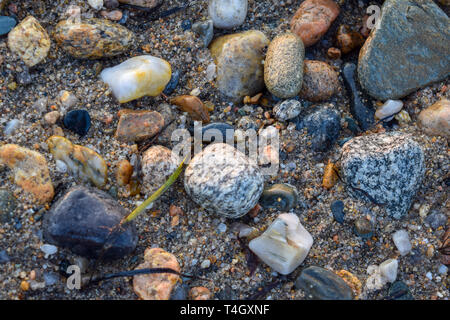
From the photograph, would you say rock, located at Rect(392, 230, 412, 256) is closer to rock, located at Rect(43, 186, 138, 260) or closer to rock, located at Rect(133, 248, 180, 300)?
rock, located at Rect(133, 248, 180, 300)

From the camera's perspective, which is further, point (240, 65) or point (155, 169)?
point (240, 65)

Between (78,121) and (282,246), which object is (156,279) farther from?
(78,121)

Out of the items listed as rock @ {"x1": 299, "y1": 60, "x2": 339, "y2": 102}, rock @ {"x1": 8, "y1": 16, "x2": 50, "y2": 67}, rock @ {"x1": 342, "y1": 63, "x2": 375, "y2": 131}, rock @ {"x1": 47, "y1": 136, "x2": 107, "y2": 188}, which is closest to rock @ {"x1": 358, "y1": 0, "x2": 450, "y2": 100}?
rock @ {"x1": 342, "y1": 63, "x2": 375, "y2": 131}

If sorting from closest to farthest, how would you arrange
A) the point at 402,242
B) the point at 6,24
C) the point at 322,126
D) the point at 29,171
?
the point at 29,171 → the point at 402,242 → the point at 6,24 → the point at 322,126

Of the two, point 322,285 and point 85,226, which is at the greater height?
point 85,226

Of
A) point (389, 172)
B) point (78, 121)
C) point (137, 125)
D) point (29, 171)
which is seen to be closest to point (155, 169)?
point (137, 125)

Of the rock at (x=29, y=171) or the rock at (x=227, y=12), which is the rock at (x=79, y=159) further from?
the rock at (x=227, y=12)

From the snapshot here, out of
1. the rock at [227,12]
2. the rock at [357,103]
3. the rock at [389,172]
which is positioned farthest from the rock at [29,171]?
the rock at [357,103]
